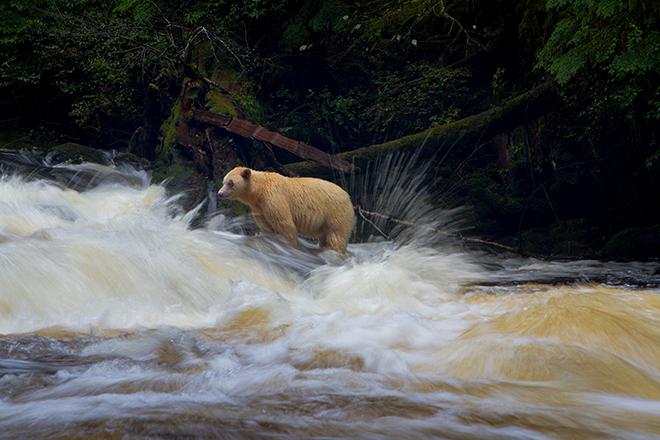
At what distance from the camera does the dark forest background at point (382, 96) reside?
923 cm

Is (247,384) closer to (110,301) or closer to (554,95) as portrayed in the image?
(110,301)

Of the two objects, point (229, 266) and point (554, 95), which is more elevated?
point (554, 95)

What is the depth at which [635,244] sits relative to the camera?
8844 millimetres

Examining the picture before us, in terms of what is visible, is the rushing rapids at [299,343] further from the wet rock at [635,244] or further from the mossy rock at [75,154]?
the mossy rock at [75,154]

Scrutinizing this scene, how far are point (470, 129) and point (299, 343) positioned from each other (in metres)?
7.26

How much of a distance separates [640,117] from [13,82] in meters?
11.1

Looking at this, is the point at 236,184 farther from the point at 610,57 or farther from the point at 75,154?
the point at 75,154

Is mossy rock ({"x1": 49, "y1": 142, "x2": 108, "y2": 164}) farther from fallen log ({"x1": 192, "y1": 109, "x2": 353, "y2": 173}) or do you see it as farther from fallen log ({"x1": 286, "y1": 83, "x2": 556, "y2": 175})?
fallen log ({"x1": 286, "y1": 83, "x2": 556, "y2": 175})

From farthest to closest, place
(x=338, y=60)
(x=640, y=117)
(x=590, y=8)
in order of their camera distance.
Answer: (x=338, y=60) < (x=640, y=117) < (x=590, y=8)

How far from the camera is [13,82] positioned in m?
12.8

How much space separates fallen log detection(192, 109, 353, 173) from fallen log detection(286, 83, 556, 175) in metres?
0.15

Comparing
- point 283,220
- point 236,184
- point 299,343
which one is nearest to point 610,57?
point 283,220

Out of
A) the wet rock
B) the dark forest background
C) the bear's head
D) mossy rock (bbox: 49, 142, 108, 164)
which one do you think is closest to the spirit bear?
the bear's head

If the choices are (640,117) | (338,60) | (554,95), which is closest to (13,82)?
(338,60)
